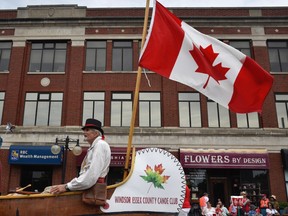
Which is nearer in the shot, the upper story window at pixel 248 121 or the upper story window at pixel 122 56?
the upper story window at pixel 248 121

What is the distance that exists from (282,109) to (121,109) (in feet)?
34.6

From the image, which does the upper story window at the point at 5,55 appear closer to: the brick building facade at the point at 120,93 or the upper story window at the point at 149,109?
the brick building facade at the point at 120,93

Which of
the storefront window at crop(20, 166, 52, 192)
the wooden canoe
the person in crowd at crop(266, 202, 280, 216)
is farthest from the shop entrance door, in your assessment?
the wooden canoe

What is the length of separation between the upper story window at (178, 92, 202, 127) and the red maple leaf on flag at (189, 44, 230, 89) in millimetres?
13979

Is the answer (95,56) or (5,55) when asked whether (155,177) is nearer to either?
(95,56)

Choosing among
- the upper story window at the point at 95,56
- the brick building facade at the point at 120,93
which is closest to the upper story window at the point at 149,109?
the brick building facade at the point at 120,93

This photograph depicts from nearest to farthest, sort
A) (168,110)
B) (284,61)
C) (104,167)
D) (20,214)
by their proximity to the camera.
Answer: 1. (20,214)
2. (104,167)
3. (168,110)
4. (284,61)

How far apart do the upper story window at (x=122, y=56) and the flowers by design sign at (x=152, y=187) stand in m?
17.3

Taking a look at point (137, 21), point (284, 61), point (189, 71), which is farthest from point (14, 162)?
point (284, 61)

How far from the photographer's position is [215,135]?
19688 millimetres

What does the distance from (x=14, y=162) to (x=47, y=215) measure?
16.3 meters

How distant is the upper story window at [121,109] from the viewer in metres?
20.4

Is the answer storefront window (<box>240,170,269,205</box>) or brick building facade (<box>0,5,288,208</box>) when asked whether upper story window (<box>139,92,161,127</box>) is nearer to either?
brick building facade (<box>0,5,288,208</box>)

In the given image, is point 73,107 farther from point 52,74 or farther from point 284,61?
point 284,61
